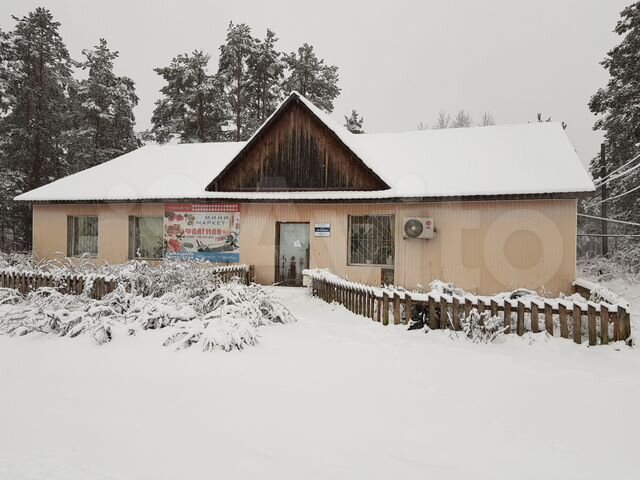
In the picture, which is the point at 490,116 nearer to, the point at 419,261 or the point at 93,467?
the point at 419,261

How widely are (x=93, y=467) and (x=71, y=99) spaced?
35001 mm

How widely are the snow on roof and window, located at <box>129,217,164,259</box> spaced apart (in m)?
1.12

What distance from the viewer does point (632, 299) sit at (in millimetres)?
11633

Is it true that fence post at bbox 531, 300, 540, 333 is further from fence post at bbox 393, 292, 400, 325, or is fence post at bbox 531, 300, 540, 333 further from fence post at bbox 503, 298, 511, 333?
fence post at bbox 393, 292, 400, 325

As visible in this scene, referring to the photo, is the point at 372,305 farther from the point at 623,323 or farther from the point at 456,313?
the point at 623,323

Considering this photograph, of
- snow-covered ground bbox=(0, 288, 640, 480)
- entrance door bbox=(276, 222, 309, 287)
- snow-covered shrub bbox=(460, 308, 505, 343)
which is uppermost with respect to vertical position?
entrance door bbox=(276, 222, 309, 287)

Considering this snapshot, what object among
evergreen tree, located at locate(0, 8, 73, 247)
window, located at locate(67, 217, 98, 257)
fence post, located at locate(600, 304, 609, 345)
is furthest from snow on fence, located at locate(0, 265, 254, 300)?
evergreen tree, located at locate(0, 8, 73, 247)

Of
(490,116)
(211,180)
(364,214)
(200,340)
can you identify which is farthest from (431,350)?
(490,116)

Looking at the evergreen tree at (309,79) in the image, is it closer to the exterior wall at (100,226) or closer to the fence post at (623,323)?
the exterior wall at (100,226)

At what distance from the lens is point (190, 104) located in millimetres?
30000

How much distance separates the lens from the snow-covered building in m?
11.7

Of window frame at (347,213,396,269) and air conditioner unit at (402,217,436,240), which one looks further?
window frame at (347,213,396,269)

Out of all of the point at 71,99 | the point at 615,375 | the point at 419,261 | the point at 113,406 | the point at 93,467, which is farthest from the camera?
the point at 71,99

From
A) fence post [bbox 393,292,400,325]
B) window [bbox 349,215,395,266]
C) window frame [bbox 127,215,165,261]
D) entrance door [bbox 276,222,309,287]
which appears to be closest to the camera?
fence post [bbox 393,292,400,325]
